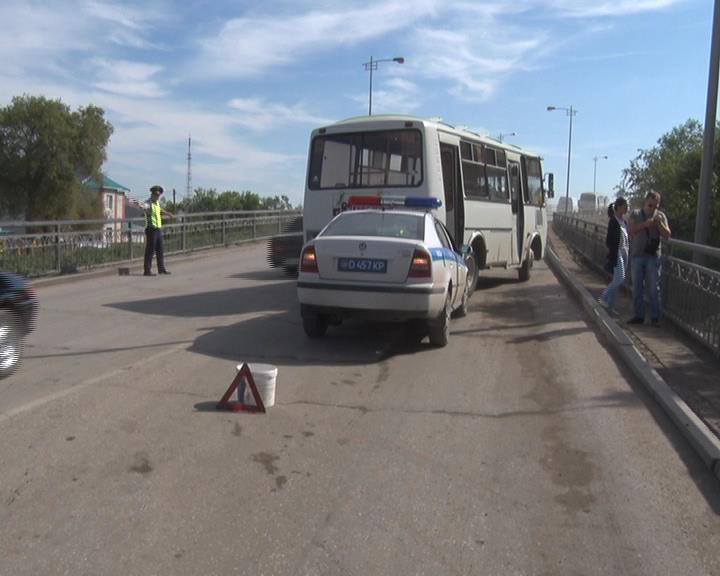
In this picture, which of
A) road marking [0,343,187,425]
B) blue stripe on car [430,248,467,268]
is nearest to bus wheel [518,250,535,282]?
blue stripe on car [430,248,467,268]

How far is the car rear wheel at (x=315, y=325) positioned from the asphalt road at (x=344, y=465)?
0.67ft

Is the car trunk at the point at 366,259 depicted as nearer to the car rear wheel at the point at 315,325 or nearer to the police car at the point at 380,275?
the police car at the point at 380,275

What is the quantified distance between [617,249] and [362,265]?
17.5 ft

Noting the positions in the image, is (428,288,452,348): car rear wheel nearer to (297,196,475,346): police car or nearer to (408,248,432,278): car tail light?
(297,196,475,346): police car

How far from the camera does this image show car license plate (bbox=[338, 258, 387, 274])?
28.5 ft

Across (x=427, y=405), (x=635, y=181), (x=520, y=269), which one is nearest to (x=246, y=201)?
(x=635, y=181)

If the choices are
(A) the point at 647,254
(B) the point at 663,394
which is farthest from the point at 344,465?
(A) the point at 647,254

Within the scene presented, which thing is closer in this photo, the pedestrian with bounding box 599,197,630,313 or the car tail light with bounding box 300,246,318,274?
the car tail light with bounding box 300,246,318,274

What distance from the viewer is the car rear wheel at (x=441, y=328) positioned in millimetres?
9080

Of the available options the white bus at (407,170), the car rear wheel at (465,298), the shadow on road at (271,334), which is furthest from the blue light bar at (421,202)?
the shadow on road at (271,334)

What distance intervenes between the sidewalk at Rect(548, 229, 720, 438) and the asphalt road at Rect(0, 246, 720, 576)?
1.29ft

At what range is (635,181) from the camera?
54312 millimetres

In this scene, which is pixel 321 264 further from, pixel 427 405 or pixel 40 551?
pixel 40 551

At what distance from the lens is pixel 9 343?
7.32m
